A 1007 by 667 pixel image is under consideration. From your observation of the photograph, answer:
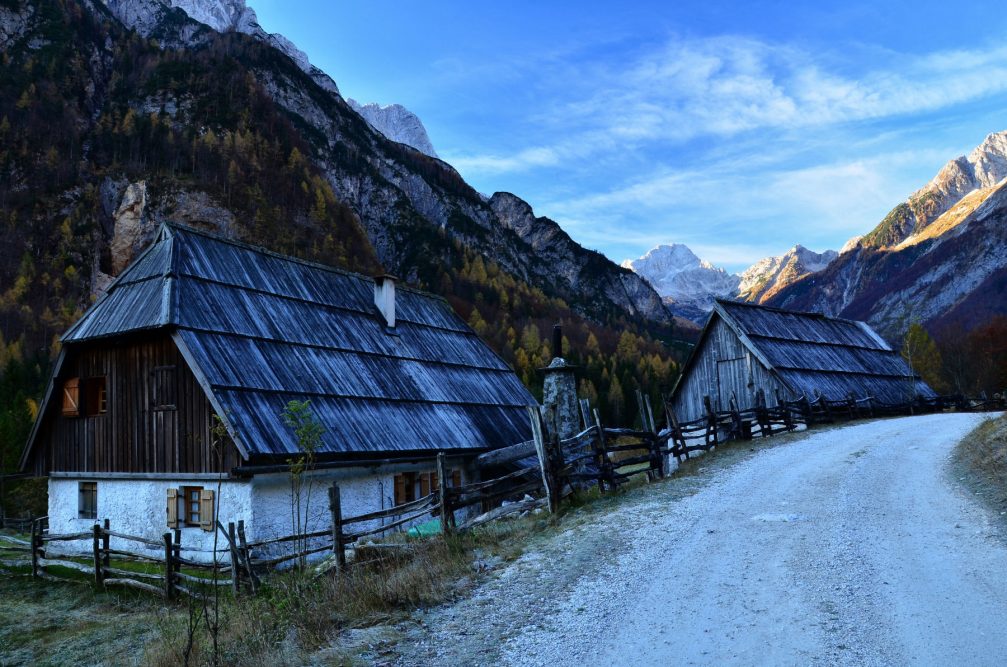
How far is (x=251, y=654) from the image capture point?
25.5ft

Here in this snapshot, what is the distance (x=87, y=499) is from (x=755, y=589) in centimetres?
1825

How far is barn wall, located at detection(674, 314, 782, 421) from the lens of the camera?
2925 centimetres

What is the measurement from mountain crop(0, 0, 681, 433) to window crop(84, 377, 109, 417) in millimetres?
58541

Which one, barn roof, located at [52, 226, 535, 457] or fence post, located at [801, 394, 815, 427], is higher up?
barn roof, located at [52, 226, 535, 457]

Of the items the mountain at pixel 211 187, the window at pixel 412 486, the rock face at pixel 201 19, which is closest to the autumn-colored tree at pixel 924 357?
the mountain at pixel 211 187

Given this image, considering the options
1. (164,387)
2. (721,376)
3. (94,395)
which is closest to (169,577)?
(164,387)

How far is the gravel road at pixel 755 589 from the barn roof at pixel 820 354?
52.6ft

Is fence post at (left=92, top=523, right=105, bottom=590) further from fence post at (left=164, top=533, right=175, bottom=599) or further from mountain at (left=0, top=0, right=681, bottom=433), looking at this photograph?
mountain at (left=0, top=0, right=681, bottom=433)

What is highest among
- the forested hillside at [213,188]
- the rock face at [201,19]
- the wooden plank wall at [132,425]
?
the rock face at [201,19]

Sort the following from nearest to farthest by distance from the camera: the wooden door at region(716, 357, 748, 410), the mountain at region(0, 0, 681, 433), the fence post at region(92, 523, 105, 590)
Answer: the fence post at region(92, 523, 105, 590), the wooden door at region(716, 357, 748, 410), the mountain at region(0, 0, 681, 433)

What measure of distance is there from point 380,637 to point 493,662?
5.66 ft

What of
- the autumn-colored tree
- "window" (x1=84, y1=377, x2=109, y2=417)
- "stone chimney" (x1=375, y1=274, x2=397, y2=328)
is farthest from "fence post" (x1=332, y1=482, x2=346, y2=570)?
the autumn-colored tree

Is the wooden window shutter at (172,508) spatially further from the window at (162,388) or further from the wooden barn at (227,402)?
the window at (162,388)

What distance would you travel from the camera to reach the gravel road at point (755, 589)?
668cm
